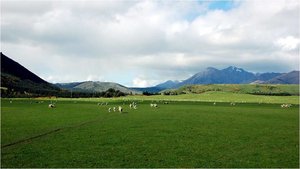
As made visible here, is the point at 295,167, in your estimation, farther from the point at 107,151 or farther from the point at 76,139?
the point at 76,139

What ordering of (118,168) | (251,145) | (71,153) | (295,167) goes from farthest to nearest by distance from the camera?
1. (251,145)
2. (71,153)
3. (295,167)
4. (118,168)

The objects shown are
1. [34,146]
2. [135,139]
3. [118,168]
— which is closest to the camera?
[118,168]

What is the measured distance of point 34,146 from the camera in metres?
30.7

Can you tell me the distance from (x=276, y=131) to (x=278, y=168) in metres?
21.0

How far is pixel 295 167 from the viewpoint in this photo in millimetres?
24453

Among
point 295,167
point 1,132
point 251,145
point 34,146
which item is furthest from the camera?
point 1,132

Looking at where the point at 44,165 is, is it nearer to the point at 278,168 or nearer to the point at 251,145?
the point at 278,168

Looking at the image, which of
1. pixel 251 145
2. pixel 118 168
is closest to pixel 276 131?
pixel 251 145

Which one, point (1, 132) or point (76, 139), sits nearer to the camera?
point (76, 139)

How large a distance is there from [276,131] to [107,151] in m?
25.5

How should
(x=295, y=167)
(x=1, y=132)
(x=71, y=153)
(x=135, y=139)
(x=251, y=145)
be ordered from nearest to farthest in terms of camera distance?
1. (x=295, y=167)
2. (x=71, y=153)
3. (x=251, y=145)
4. (x=135, y=139)
5. (x=1, y=132)

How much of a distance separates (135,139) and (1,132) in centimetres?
1643

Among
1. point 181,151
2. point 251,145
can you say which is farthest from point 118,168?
point 251,145

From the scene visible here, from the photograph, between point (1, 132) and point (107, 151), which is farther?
Answer: point (1, 132)
